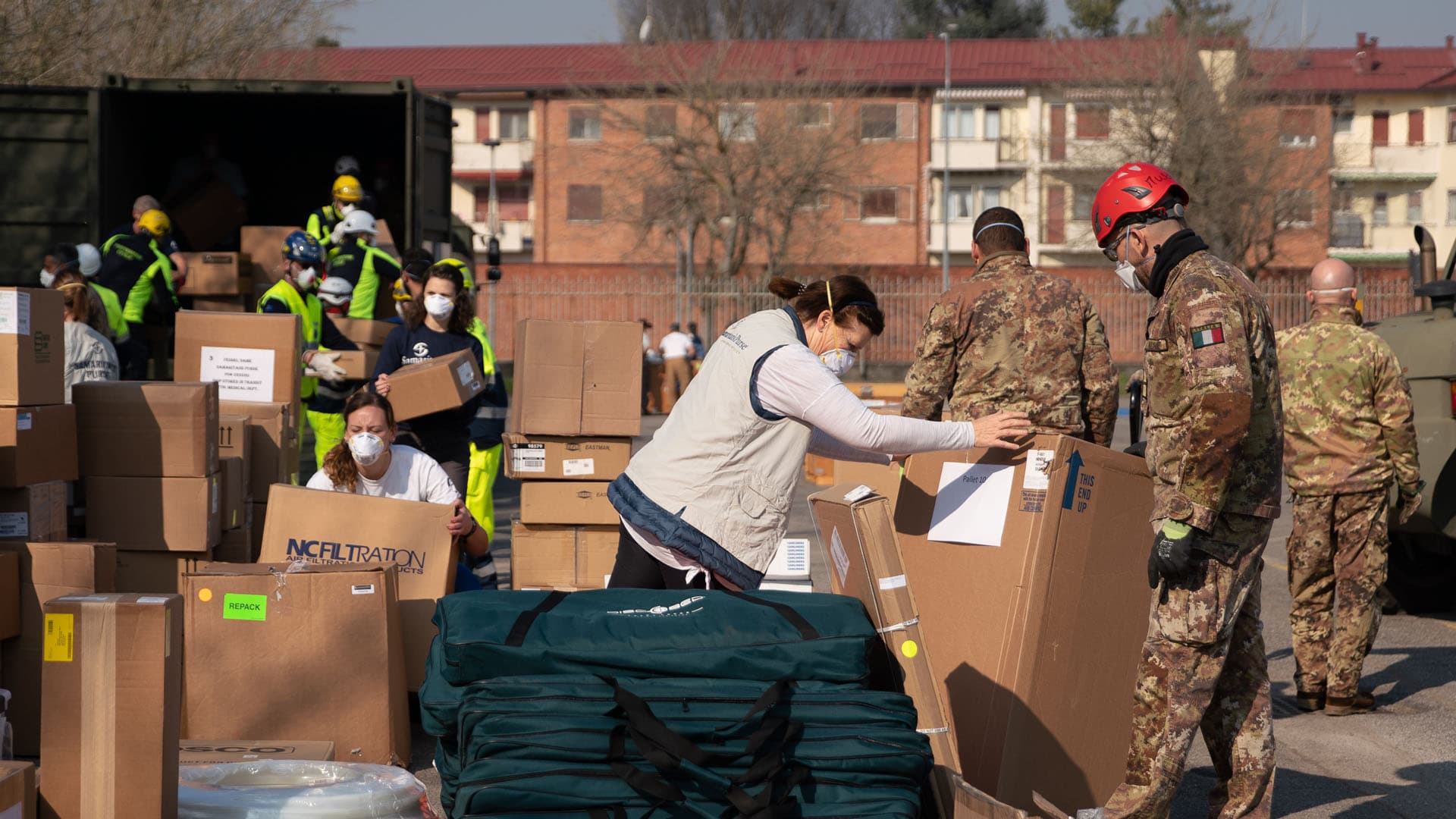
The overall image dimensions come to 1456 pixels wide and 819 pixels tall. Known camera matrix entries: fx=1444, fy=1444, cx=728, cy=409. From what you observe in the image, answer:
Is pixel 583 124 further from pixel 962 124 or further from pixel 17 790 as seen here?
pixel 17 790

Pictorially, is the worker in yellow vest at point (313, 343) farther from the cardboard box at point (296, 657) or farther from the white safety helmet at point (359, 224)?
the cardboard box at point (296, 657)

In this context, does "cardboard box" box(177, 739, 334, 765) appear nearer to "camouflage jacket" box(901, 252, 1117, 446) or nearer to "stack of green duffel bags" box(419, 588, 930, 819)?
"stack of green duffel bags" box(419, 588, 930, 819)

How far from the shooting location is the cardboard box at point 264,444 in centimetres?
671

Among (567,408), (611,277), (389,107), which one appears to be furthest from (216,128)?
(611,277)

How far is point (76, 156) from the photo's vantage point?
423 inches

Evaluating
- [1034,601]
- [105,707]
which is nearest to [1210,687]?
[1034,601]

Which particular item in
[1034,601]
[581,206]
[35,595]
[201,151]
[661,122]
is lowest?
[35,595]

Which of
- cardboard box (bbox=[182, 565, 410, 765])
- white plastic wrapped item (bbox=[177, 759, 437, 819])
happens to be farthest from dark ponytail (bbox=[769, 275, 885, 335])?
cardboard box (bbox=[182, 565, 410, 765])

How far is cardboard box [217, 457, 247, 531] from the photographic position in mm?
6160

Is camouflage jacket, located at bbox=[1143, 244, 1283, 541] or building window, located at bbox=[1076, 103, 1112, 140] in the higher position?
building window, located at bbox=[1076, 103, 1112, 140]

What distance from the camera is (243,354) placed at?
287 inches

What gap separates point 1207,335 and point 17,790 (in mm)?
3053

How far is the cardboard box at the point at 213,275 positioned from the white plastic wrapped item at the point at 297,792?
24.4ft

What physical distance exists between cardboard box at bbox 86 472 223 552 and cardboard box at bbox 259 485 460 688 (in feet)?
1.40
